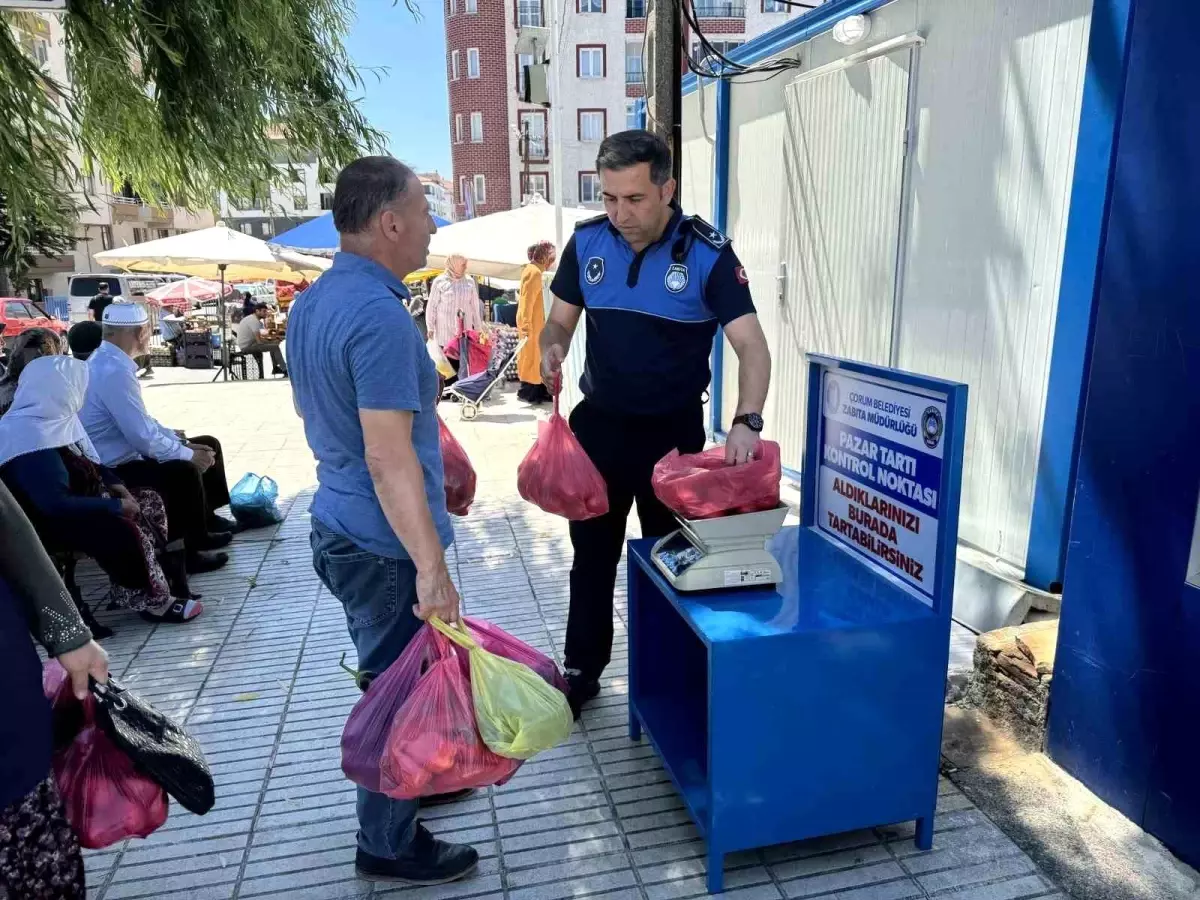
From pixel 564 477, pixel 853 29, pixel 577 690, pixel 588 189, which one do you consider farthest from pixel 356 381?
pixel 588 189

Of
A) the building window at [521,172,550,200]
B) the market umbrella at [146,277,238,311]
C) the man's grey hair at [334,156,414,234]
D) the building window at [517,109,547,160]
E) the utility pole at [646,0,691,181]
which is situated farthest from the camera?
the building window at [521,172,550,200]

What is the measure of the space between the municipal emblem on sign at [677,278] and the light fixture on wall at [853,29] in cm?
279

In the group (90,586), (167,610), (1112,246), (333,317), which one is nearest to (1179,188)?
(1112,246)

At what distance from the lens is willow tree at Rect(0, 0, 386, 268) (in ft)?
10.7

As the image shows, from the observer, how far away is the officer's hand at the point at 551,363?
319cm

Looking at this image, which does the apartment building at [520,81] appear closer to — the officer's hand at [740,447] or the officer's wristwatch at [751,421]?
the officer's wristwatch at [751,421]

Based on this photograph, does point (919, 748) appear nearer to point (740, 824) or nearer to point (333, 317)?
point (740, 824)

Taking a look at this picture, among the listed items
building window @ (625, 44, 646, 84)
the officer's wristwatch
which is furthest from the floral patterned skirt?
building window @ (625, 44, 646, 84)

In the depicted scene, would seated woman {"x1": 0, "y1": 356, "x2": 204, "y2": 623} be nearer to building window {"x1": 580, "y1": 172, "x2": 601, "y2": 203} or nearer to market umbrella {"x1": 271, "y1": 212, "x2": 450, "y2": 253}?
market umbrella {"x1": 271, "y1": 212, "x2": 450, "y2": 253}

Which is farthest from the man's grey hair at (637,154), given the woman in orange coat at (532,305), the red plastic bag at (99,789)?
the woman in orange coat at (532,305)

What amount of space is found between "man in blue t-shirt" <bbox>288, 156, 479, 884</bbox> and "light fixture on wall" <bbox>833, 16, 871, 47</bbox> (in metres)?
3.57

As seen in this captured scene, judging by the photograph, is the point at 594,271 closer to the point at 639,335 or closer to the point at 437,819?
the point at 639,335

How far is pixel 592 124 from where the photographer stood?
3659 cm

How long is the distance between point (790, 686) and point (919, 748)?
19.0 inches
